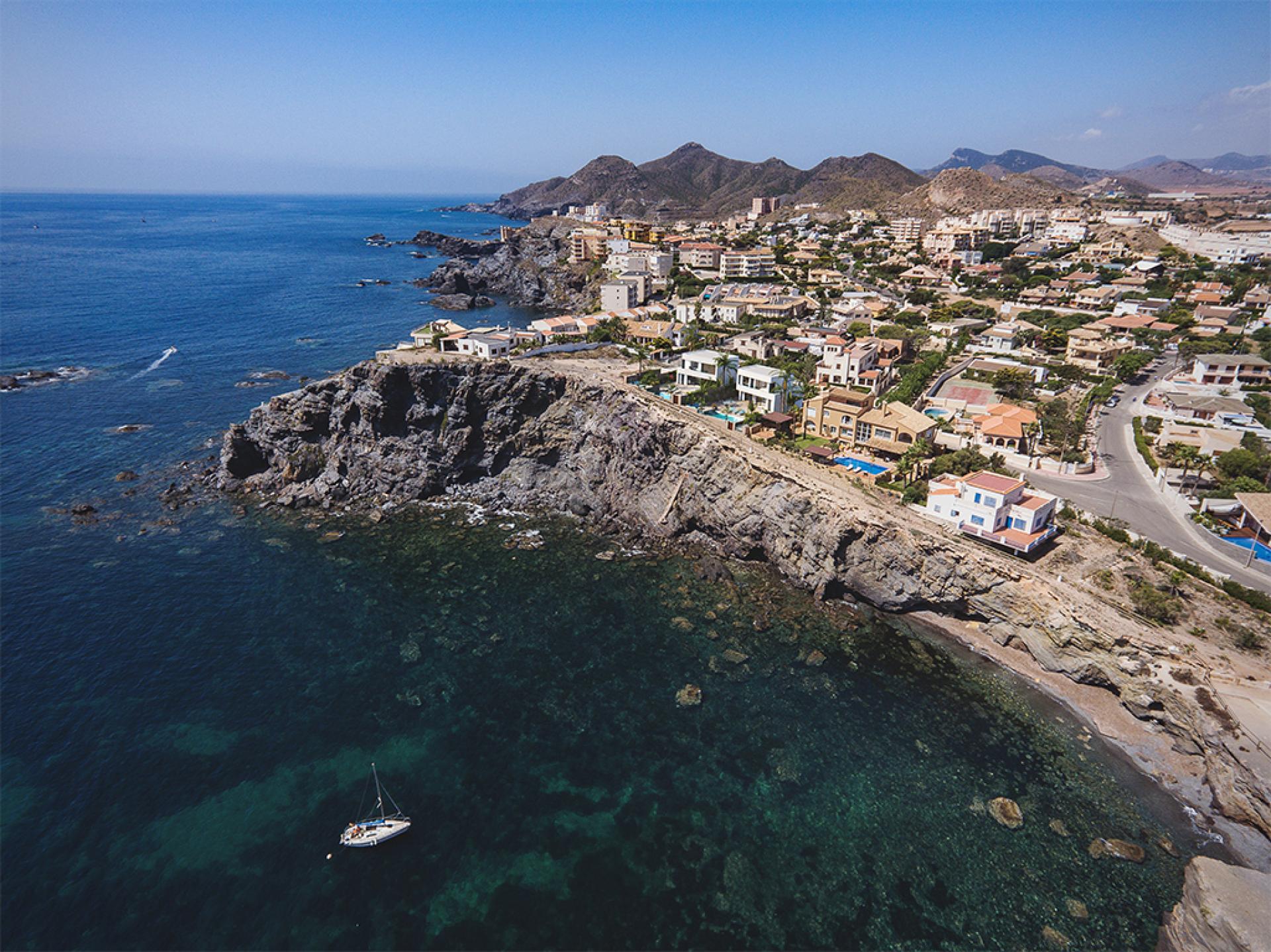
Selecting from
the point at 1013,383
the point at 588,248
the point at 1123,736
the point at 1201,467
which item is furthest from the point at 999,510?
the point at 588,248

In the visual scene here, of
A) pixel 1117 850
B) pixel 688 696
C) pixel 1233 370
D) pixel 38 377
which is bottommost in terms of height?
pixel 1117 850

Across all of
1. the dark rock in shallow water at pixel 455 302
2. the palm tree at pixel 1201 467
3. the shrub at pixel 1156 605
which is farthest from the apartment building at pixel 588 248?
the shrub at pixel 1156 605

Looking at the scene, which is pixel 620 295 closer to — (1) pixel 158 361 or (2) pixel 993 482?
(1) pixel 158 361

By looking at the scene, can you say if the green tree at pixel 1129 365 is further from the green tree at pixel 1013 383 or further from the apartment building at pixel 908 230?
the apartment building at pixel 908 230

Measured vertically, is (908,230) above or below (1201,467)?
above

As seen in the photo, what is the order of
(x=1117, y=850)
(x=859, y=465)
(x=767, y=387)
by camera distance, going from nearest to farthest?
(x=1117, y=850)
(x=859, y=465)
(x=767, y=387)

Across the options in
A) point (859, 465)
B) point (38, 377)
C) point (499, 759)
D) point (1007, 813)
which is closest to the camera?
point (1007, 813)

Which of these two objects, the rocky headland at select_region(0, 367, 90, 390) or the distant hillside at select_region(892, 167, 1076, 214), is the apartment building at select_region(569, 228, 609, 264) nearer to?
→ the rocky headland at select_region(0, 367, 90, 390)

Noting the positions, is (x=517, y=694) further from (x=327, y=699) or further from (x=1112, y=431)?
(x=1112, y=431)
